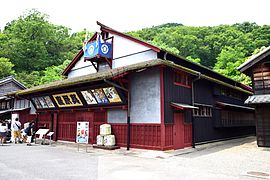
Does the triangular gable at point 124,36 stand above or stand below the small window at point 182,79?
above

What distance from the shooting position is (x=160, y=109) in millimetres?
12148

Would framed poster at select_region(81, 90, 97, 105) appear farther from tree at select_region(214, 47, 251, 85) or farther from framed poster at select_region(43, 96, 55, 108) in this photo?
tree at select_region(214, 47, 251, 85)

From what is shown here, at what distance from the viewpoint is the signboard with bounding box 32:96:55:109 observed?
19.1m

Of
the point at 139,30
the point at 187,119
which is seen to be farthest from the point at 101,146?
the point at 139,30

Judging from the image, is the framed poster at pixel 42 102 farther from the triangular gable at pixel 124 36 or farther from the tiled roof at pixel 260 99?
the tiled roof at pixel 260 99

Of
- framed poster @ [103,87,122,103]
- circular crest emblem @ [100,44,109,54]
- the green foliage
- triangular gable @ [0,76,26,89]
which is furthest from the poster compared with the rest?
the green foliage

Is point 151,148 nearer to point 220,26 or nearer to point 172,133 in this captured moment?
point 172,133

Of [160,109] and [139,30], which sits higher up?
[139,30]

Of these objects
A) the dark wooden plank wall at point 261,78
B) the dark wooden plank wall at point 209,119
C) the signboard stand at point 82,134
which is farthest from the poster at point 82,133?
the dark wooden plank wall at point 261,78

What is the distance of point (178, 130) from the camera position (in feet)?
43.5

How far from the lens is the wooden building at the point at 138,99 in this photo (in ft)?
40.8

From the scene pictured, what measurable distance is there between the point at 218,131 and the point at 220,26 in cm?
4467

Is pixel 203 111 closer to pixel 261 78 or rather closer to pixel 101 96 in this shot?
pixel 261 78

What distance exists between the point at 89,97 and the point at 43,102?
677 centimetres
